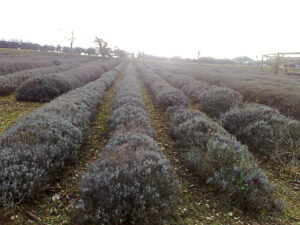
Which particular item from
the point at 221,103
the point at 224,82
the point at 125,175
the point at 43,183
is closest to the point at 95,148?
the point at 43,183

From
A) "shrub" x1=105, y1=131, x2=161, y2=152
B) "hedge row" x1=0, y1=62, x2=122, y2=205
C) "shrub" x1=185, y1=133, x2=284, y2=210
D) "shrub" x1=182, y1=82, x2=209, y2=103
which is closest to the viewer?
"hedge row" x1=0, y1=62, x2=122, y2=205

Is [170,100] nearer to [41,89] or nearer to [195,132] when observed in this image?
[195,132]

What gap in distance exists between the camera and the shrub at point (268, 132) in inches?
171

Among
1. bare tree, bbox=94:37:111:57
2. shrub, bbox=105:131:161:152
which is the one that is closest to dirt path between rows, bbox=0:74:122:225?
shrub, bbox=105:131:161:152

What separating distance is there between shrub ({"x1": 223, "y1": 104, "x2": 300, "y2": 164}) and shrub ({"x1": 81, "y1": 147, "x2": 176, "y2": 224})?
292 centimetres

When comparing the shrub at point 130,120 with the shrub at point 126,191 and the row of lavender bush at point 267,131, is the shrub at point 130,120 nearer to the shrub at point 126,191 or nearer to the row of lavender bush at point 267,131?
the shrub at point 126,191

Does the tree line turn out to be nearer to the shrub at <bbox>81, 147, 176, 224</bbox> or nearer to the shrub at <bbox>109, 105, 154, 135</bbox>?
the shrub at <bbox>109, 105, 154, 135</bbox>

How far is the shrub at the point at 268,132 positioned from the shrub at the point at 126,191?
2.92 m

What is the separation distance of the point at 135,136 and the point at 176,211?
5.10 feet

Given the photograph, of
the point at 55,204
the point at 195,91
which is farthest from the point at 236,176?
the point at 195,91

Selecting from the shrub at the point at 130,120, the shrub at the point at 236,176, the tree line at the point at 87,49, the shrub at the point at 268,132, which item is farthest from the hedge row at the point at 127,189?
the tree line at the point at 87,49

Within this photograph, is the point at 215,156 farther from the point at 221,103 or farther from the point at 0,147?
the point at 221,103

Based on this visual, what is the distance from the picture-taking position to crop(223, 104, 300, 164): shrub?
434cm

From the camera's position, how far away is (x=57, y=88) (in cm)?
919
